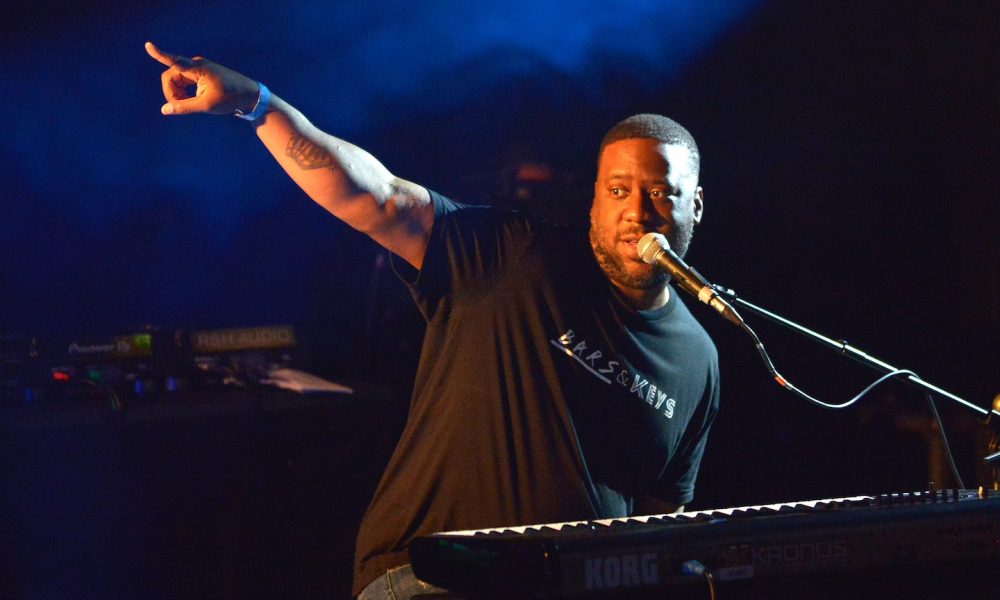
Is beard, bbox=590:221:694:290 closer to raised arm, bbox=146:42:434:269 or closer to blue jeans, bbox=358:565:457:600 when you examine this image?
raised arm, bbox=146:42:434:269

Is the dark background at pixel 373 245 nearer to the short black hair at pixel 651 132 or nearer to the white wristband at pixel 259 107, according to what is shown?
the short black hair at pixel 651 132

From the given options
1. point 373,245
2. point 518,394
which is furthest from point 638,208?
point 373,245

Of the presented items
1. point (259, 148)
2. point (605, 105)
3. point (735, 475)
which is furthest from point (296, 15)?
point (735, 475)

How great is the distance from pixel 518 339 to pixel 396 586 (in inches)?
24.6

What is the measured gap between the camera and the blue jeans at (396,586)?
2057 mm

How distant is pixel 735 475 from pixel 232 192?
2.57 meters

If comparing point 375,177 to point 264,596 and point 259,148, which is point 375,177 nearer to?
point 259,148

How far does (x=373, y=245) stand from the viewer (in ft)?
13.3

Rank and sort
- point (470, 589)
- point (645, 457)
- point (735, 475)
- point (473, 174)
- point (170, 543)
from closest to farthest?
1. point (470, 589)
2. point (645, 457)
3. point (170, 543)
4. point (473, 174)
5. point (735, 475)

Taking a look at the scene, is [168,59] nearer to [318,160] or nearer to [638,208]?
[318,160]

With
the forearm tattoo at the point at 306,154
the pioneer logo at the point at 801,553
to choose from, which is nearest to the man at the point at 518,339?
the forearm tattoo at the point at 306,154

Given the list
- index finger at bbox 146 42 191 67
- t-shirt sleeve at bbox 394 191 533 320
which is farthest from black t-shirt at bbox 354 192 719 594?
index finger at bbox 146 42 191 67

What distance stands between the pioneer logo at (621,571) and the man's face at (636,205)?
0.99 meters

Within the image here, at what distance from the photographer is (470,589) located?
5.01 ft
